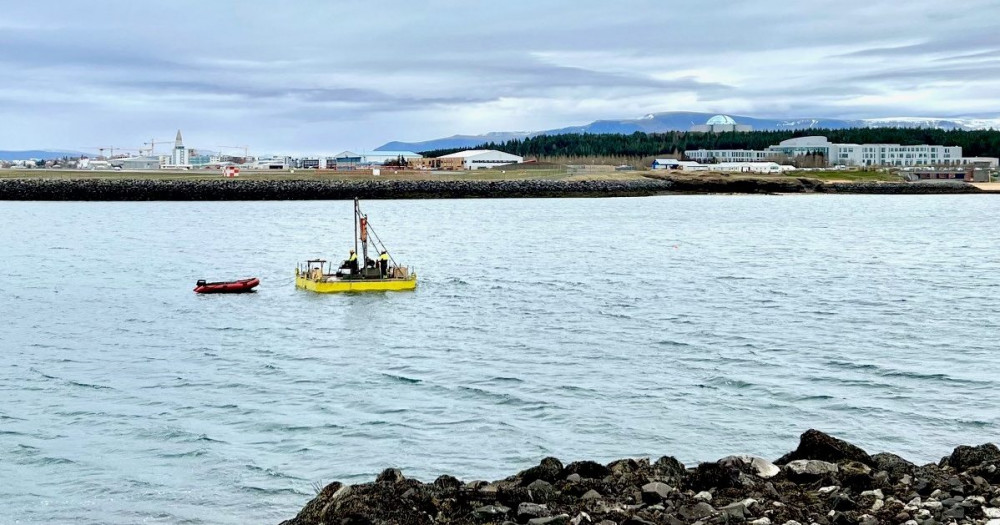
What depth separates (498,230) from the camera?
86.9m

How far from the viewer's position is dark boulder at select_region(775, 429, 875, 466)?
15125 mm

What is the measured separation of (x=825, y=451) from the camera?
1530cm

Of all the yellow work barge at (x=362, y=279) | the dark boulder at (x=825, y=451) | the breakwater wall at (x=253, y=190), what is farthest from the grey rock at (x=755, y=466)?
the breakwater wall at (x=253, y=190)

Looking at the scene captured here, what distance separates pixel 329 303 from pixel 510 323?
8.71 meters

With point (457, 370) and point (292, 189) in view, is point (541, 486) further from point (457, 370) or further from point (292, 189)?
point (292, 189)

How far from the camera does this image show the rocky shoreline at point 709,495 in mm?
Result: 12336

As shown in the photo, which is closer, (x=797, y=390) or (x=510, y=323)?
(x=797, y=390)

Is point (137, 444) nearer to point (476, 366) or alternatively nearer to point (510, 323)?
point (476, 366)

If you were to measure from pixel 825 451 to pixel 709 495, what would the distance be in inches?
107

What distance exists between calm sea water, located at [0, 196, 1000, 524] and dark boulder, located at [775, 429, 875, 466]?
3.41 meters

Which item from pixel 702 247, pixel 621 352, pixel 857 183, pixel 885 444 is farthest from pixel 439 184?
pixel 885 444

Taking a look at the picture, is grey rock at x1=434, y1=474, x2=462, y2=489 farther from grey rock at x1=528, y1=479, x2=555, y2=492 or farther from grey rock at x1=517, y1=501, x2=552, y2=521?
grey rock at x1=517, y1=501, x2=552, y2=521

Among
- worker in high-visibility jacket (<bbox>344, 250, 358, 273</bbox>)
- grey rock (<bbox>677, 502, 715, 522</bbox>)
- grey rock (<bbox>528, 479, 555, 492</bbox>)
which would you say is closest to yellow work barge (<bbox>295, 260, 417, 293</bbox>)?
worker in high-visibility jacket (<bbox>344, 250, 358, 273</bbox>)

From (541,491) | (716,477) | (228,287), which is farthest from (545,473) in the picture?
(228,287)
